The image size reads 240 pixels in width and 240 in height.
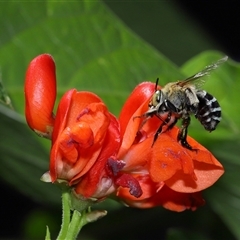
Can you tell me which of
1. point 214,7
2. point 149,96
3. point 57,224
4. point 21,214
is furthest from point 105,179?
point 214,7

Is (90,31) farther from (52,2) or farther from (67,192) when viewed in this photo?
(67,192)

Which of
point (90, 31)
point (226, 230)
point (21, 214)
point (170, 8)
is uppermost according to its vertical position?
point (90, 31)

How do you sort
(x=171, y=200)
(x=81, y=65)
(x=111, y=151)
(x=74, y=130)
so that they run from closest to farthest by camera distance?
(x=74, y=130)
(x=111, y=151)
(x=171, y=200)
(x=81, y=65)

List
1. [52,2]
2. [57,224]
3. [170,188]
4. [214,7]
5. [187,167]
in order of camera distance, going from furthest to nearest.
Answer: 1. [214,7]
2. [57,224]
3. [52,2]
4. [170,188]
5. [187,167]

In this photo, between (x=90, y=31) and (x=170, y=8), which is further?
(x=170, y=8)

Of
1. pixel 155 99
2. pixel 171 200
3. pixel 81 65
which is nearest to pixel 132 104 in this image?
pixel 155 99

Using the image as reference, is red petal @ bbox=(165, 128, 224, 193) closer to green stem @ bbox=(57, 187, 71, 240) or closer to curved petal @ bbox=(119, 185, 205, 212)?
curved petal @ bbox=(119, 185, 205, 212)

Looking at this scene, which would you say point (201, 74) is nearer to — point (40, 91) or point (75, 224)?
point (40, 91)

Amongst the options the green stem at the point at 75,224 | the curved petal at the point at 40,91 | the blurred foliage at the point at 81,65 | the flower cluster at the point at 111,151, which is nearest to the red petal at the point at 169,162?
the flower cluster at the point at 111,151

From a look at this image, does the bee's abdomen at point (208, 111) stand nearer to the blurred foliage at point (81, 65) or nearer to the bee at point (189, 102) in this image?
the bee at point (189, 102)
